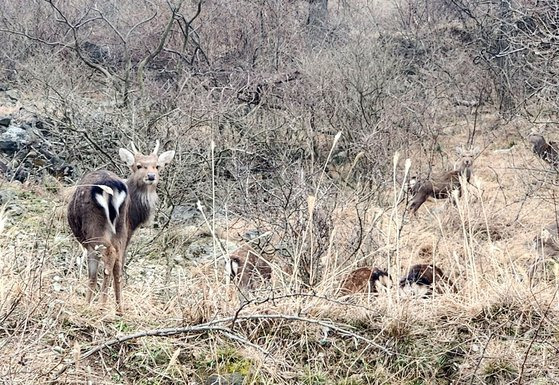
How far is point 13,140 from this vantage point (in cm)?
1470

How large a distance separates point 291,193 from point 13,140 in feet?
31.4

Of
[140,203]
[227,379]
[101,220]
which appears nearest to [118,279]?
[101,220]

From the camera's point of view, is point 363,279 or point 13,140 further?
point 13,140

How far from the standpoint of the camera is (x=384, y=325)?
13.2ft

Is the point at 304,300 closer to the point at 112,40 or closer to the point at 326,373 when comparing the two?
the point at 326,373

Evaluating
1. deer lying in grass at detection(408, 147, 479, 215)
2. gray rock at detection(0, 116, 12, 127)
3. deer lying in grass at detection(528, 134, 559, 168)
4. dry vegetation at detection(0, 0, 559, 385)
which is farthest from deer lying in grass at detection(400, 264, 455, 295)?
gray rock at detection(0, 116, 12, 127)

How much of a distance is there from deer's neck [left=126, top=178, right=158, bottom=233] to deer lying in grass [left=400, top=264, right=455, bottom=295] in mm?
2247

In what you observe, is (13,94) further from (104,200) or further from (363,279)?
(363,279)

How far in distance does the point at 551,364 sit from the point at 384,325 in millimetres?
850

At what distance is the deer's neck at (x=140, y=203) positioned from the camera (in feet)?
20.5

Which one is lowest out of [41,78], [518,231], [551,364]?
[518,231]

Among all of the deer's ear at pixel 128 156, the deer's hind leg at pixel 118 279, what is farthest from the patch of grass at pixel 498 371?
the deer's ear at pixel 128 156

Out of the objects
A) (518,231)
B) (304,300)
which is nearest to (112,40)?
(518,231)

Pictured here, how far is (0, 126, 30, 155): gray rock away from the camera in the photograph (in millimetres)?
14492
